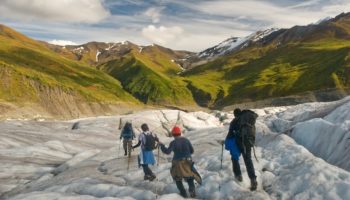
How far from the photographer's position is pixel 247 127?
2002cm

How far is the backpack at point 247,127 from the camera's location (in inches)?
788

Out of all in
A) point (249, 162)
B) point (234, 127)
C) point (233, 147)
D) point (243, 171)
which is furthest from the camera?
point (243, 171)

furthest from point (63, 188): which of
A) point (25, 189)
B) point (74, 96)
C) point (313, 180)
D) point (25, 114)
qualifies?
point (74, 96)

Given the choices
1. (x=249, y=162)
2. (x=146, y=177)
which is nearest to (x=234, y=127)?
(x=249, y=162)

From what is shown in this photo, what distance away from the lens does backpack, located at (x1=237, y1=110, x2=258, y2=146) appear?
20.0 m

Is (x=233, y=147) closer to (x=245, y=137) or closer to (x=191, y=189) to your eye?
(x=245, y=137)

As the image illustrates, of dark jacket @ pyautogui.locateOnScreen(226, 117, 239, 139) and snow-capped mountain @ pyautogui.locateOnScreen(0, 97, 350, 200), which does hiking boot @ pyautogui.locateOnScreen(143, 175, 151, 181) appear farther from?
dark jacket @ pyautogui.locateOnScreen(226, 117, 239, 139)

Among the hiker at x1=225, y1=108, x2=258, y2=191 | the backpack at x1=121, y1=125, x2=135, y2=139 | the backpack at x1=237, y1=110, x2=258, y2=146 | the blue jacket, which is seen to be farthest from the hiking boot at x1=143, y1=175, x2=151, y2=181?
the backpack at x1=121, y1=125, x2=135, y2=139

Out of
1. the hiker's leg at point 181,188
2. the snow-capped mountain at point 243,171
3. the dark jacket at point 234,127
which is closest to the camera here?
the snow-capped mountain at point 243,171

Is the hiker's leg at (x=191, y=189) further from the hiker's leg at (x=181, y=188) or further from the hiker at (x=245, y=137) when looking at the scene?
the hiker at (x=245, y=137)

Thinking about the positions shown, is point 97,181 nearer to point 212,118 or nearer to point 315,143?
point 315,143

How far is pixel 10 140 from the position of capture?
49062mm

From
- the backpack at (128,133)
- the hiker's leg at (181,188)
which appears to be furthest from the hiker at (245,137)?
the backpack at (128,133)

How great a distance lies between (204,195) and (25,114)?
143 meters
